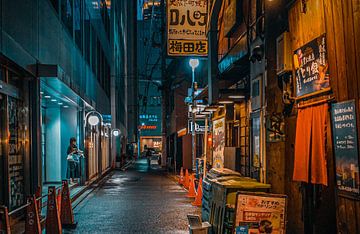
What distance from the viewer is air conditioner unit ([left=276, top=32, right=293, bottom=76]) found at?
26.8 ft

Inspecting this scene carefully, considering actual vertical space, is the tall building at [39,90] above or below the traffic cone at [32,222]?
above

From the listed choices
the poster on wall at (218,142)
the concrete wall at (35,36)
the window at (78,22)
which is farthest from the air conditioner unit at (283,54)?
the window at (78,22)

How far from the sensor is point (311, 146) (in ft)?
23.1

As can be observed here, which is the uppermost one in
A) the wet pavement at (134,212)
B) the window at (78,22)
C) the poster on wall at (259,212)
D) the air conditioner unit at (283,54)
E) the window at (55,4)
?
the window at (78,22)

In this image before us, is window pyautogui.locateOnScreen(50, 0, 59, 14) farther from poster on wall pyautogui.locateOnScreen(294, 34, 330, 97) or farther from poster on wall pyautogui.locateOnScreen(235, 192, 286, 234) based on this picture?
poster on wall pyautogui.locateOnScreen(235, 192, 286, 234)

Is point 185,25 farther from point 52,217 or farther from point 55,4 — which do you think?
point 52,217

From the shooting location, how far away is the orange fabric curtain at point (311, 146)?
672 centimetres

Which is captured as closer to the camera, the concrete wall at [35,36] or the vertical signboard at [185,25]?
the concrete wall at [35,36]

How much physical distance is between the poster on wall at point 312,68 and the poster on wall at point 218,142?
9.26 meters

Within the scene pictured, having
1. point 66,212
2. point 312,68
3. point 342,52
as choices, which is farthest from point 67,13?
point 342,52

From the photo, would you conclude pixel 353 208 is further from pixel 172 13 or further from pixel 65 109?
pixel 65 109

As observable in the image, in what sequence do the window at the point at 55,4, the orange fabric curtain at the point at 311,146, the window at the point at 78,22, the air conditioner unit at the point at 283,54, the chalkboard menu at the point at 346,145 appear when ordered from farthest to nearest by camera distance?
the window at the point at 78,22 < the window at the point at 55,4 < the air conditioner unit at the point at 283,54 < the orange fabric curtain at the point at 311,146 < the chalkboard menu at the point at 346,145

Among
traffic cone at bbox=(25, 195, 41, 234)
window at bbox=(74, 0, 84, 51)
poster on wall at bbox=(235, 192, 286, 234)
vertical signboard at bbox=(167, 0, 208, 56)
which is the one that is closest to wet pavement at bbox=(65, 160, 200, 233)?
traffic cone at bbox=(25, 195, 41, 234)

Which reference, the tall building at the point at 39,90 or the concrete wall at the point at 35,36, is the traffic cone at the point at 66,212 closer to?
the tall building at the point at 39,90
